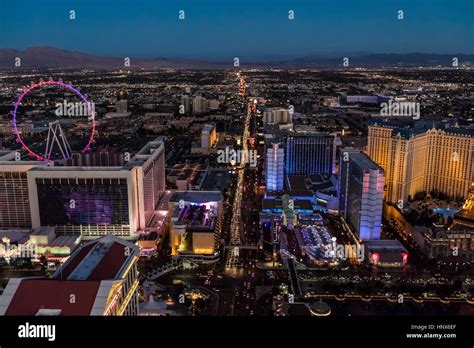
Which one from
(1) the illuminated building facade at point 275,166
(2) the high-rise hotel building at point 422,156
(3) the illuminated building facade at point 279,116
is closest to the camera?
(2) the high-rise hotel building at point 422,156

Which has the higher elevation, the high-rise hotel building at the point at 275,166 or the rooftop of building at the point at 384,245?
the high-rise hotel building at the point at 275,166

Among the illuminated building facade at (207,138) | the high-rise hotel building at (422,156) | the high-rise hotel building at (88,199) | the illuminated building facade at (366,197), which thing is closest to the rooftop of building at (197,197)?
the high-rise hotel building at (88,199)

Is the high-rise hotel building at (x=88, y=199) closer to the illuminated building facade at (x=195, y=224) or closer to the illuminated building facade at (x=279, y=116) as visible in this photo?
the illuminated building facade at (x=195, y=224)

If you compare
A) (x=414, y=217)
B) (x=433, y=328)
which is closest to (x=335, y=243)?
(x=414, y=217)

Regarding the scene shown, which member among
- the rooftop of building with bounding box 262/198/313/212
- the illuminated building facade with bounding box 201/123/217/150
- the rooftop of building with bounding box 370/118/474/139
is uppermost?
the rooftop of building with bounding box 370/118/474/139

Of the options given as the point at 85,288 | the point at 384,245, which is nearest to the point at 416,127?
the point at 384,245

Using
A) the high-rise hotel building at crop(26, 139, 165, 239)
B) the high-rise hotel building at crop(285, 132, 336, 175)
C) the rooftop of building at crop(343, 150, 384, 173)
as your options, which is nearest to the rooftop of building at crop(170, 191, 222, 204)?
the high-rise hotel building at crop(26, 139, 165, 239)

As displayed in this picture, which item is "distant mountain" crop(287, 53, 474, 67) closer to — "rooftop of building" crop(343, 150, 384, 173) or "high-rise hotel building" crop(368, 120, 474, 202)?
"rooftop of building" crop(343, 150, 384, 173)
